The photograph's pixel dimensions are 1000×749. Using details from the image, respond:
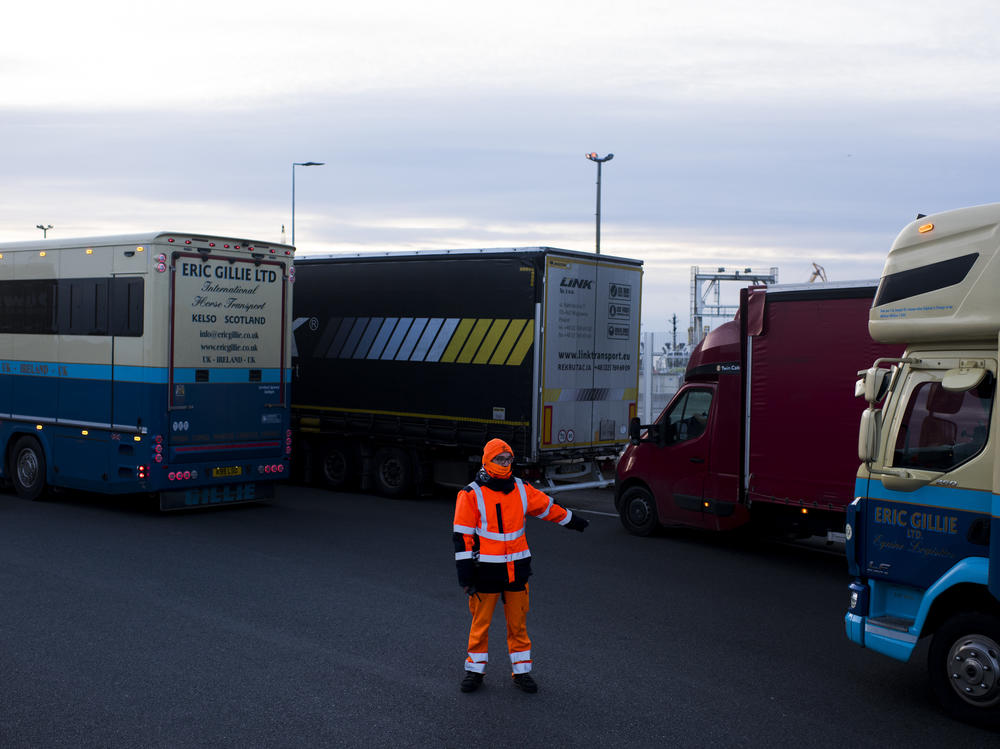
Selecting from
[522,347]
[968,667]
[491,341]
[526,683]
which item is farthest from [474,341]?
[968,667]

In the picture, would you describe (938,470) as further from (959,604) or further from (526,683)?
(526,683)

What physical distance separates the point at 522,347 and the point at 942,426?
8.50 meters

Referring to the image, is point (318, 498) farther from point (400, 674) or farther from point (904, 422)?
point (904, 422)

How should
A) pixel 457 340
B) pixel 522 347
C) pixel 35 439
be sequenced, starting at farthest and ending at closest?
pixel 457 340
pixel 35 439
pixel 522 347

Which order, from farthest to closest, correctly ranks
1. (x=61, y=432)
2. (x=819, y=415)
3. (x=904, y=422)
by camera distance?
(x=61, y=432), (x=819, y=415), (x=904, y=422)

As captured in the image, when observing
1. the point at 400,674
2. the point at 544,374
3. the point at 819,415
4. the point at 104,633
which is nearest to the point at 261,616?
the point at 104,633

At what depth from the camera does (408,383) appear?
53.3 ft

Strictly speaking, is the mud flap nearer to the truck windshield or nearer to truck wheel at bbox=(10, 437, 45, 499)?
truck wheel at bbox=(10, 437, 45, 499)

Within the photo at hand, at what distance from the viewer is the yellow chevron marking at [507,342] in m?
14.8

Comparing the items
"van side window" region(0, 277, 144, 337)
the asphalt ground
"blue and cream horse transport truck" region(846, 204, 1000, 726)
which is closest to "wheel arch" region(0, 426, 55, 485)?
"van side window" region(0, 277, 144, 337)

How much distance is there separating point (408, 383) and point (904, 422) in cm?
1022

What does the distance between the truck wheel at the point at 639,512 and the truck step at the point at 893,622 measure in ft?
19.3

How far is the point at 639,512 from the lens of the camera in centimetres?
1307

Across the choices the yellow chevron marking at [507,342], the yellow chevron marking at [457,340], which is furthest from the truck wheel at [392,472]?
the yellow chevron marking at [507,342]
